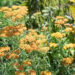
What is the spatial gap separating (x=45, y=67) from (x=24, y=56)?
0.39 metres

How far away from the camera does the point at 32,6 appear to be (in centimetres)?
553

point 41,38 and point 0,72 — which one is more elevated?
point 41,38

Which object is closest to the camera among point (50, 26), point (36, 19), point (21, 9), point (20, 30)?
point (20, 30)

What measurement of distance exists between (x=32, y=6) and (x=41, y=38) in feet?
6.77

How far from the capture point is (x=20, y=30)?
3.49 meters

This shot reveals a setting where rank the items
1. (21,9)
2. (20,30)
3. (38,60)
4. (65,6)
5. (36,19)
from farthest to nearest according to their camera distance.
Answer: (65,6)
(36,19)
(21,9)
(38,60)
(20,30)

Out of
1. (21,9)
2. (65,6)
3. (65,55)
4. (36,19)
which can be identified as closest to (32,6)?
(36,19)

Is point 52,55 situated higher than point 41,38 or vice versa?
point 41,38

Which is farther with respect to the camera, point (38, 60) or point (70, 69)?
point (70, 69)

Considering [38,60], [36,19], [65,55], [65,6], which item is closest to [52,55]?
[65,55]

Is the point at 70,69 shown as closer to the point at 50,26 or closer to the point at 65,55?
the point at 65,55

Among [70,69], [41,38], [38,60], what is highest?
[41,38]

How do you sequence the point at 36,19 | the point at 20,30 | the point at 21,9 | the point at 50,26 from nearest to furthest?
1. the point at 20,30
2. the point at 21,9
3. the point at 50,26
4. the point at 36,19

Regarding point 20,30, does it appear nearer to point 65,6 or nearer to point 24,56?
point 24,56
